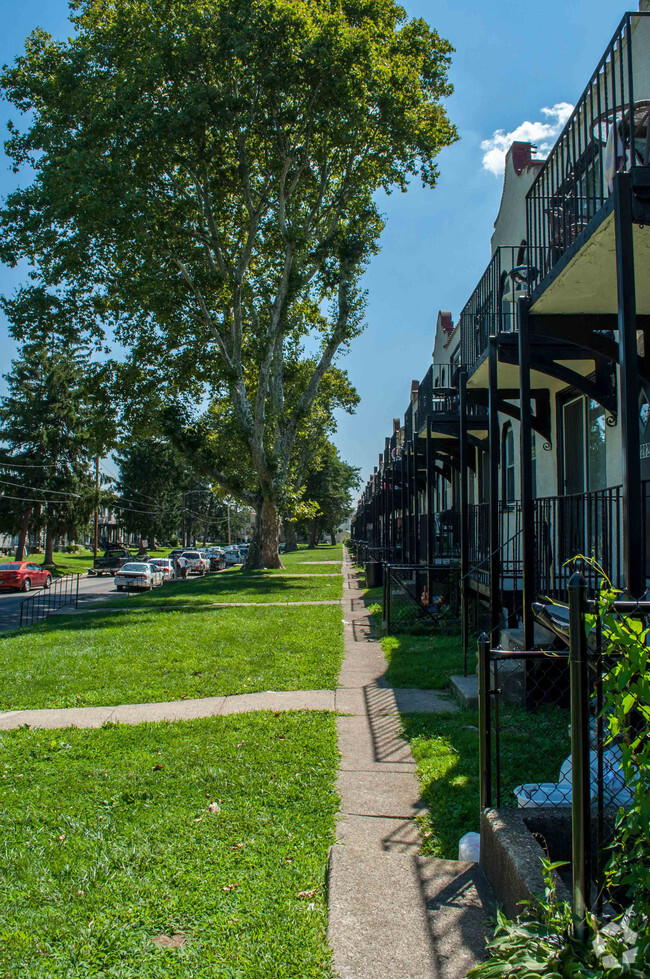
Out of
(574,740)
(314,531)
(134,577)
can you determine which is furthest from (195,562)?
(574,740)

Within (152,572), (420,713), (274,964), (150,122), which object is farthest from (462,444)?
(152,572)

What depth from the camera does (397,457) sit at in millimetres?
18922

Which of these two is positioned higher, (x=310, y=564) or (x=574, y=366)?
(x=574, y=366)

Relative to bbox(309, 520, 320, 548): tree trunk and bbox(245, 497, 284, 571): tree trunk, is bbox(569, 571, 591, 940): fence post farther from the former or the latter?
bbox(309, 520, 320, 548): tree trunk

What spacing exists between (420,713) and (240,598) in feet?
40.3

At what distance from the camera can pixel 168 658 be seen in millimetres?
9836

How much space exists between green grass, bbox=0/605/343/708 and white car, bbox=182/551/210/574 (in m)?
30.5

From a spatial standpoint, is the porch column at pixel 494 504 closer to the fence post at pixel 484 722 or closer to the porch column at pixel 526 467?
the porch column at pixel 526 467

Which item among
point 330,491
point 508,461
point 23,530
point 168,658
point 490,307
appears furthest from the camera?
point 330,491

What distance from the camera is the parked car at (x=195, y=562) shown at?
45219 mm

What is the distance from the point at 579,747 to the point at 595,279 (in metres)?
4.35

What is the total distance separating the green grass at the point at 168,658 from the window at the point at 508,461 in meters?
4.17

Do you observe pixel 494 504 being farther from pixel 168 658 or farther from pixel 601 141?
pixel 168 658

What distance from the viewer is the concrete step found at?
2824mm
